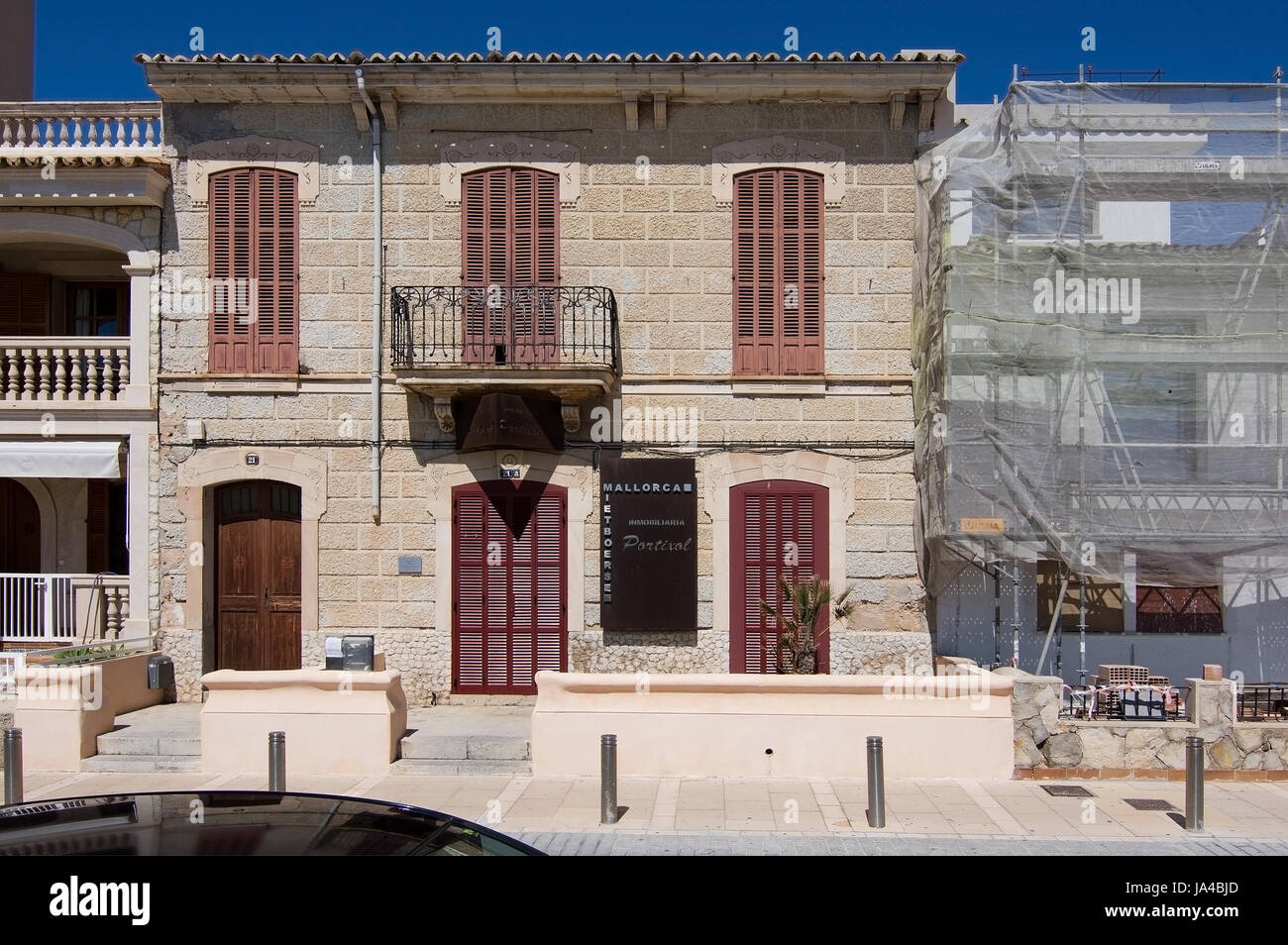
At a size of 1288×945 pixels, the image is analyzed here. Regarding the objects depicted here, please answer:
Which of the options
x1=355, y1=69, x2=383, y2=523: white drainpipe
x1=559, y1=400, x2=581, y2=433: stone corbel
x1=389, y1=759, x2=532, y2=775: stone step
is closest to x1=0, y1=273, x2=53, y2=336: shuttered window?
x1=355, y1=69, x2=383, y2=523: white drainpipe

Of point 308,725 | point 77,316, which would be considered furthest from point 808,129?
point 77,316

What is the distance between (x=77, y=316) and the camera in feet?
49.4

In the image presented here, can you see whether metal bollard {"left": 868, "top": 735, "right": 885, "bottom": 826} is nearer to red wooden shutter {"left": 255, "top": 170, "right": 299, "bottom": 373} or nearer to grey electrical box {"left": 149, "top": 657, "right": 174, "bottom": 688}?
red wooden shutter {"left": 255, "top": 170, "right": 299, "bottom": 373}

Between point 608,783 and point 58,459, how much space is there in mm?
9542

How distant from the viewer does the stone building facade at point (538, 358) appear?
530 inches

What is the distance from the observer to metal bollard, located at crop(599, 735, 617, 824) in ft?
29.2

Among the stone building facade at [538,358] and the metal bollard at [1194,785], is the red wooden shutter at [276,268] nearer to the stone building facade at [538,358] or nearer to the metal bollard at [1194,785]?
the stone building facade at [538,358]

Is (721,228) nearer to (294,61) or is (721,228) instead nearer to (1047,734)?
(294,61)

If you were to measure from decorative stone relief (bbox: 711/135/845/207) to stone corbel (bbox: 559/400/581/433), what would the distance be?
3623mm

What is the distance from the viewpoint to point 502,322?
1346cm

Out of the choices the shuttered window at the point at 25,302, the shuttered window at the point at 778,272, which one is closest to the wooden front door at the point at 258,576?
the shuttered window at the point at 25,302

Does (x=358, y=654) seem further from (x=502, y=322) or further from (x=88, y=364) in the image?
(x=88, y=364)
